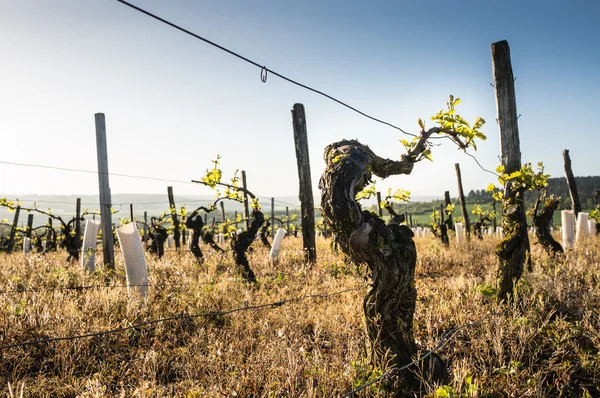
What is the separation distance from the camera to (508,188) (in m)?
4.91

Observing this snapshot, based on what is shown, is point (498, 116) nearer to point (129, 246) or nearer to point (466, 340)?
point (466, 340)

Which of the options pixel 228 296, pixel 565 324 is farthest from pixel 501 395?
pixel 228 296

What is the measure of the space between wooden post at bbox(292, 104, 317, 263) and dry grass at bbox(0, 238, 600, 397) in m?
3.10

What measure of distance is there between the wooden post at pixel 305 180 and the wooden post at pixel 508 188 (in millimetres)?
4402

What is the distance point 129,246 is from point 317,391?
3754mm

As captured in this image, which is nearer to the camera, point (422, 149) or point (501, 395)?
point (501, 395)

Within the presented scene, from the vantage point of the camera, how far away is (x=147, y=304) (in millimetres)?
4551

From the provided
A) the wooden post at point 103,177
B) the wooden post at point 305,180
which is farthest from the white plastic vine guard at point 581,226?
the wooden post at point 103,177

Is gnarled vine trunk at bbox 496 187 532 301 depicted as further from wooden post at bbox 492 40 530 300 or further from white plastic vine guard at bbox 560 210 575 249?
white plastic vine guard at bbox 560 210 575 249

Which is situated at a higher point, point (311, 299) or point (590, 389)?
point (311, 299)

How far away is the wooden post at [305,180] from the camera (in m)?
8.48

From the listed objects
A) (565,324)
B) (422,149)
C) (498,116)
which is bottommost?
(565,324)

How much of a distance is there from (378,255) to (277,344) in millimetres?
1392

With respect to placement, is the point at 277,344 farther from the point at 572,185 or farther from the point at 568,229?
the point at 572,185
